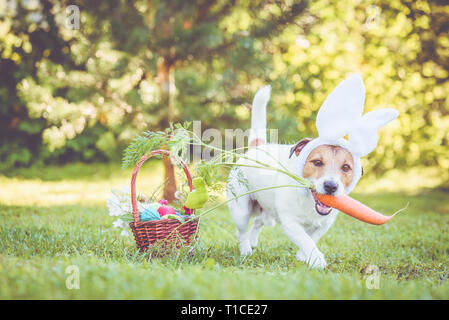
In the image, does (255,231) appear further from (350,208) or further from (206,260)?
(350,208)

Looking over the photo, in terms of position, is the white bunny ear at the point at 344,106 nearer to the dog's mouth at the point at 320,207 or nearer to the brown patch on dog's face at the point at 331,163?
the brown patch on dog's face at the point at 331,163

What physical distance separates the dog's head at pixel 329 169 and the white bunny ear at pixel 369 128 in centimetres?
10

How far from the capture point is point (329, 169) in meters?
2.52

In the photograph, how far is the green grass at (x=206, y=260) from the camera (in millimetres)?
1817

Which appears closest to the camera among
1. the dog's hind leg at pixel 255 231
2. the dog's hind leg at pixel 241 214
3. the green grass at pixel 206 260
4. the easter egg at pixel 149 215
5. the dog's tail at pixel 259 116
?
the green grass at pixel 206 260

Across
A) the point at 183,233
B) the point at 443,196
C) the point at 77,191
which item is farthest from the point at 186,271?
the point at 443,196

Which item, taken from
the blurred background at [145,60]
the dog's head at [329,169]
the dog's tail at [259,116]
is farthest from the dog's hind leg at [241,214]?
the blurred background at [145,60]

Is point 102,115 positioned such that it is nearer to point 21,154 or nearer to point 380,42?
point 21,154

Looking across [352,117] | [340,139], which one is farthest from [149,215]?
[352,117]

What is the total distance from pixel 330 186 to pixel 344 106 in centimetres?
50

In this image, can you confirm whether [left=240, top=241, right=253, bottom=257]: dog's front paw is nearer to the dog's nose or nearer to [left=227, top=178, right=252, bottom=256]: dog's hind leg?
[left=227, top=178, right=252, bottom=256]: dog's hind leg

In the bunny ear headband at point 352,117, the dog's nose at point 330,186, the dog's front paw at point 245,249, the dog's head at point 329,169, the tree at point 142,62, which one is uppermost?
the tree at point 142,62

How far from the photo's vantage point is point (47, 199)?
5344 mm
